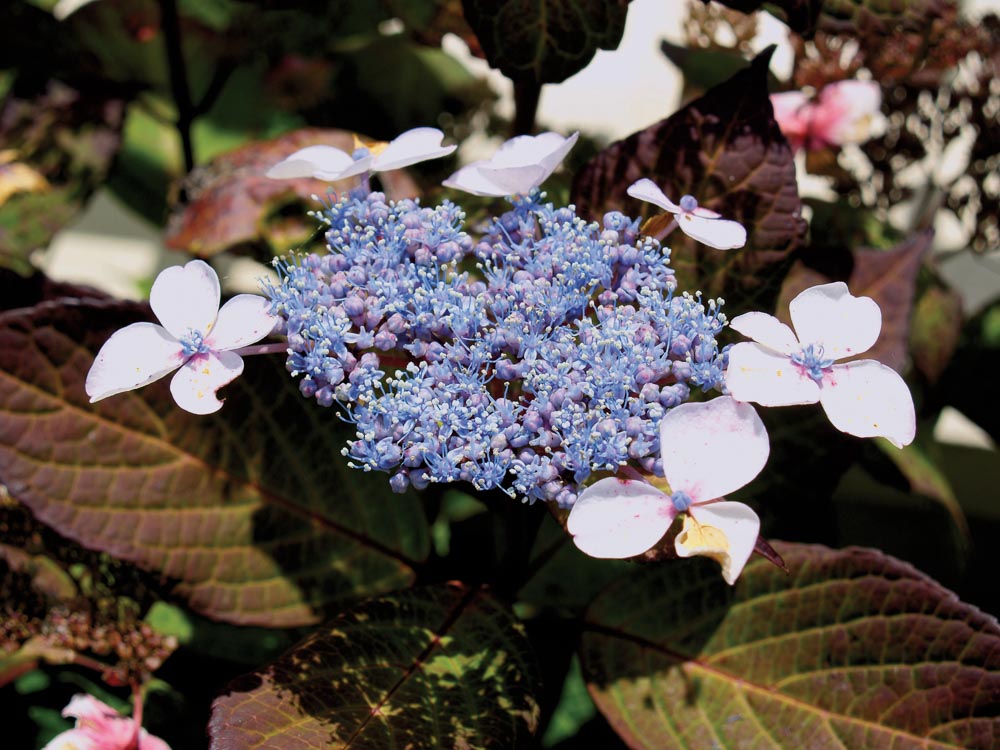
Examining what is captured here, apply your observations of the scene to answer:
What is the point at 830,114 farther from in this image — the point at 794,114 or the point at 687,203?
the point at 687,203

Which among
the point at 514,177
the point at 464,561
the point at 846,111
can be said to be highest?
the point at 514,177

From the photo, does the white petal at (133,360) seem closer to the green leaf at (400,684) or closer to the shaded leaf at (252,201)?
the green leaf at (400,684)

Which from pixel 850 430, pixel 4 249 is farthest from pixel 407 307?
pixel 4 249

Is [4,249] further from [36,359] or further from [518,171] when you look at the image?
[518,171]

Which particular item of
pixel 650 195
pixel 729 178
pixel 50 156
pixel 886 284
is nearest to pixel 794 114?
pixel 886 284

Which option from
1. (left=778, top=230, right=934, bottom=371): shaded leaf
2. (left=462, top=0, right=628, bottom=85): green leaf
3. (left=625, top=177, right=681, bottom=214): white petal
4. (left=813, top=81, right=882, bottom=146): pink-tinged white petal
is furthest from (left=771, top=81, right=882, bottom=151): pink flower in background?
(left=625, top=177, right=681, bottom=214): white petal

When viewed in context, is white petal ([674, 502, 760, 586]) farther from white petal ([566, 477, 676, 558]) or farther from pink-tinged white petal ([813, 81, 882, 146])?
pink-tinged white petal ([813, 81, 882, 146])

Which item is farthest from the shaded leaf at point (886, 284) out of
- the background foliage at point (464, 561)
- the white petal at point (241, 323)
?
the white petal at point (241, 323)
